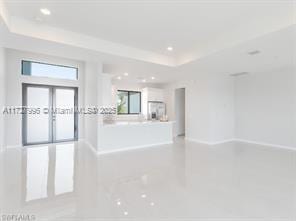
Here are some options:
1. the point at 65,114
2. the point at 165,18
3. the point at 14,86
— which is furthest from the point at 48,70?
the point at 165,18

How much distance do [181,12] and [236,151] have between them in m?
4.40

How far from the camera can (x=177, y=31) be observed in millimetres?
3605

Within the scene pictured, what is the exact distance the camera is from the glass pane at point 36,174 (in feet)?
8.59

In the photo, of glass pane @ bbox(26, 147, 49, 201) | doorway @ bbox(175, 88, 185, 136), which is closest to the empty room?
glass pane @ bbox(26, 147, 49, 201)

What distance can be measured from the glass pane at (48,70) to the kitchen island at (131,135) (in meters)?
3.12

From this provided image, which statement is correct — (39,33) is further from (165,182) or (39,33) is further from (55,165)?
(165,182)

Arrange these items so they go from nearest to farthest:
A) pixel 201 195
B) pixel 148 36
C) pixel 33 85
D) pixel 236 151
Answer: pixel 201 195, pixel 148 36, pixel 236 151, pixel 33 85

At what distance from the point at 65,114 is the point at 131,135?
10.1 feet

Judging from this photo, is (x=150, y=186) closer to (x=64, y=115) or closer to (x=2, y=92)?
(x=64, y=115)

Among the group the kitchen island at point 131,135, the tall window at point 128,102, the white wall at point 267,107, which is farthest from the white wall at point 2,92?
the white wall at point 267,107

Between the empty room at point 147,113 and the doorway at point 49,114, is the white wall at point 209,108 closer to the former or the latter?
the empty room at point 147,113

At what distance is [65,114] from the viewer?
259 inches

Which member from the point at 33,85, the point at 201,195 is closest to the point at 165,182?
the point at 201,195

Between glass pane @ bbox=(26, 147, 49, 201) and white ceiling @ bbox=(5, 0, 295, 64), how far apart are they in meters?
3.05
